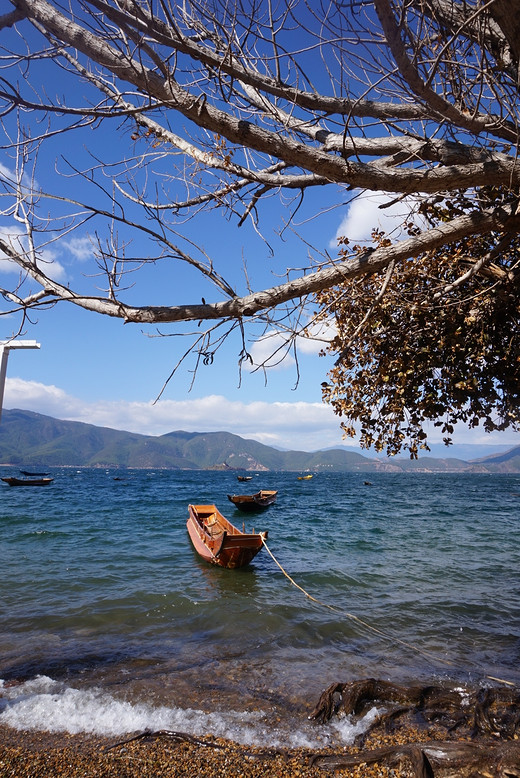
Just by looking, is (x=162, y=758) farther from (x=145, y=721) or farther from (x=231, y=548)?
(x=231, y=548)

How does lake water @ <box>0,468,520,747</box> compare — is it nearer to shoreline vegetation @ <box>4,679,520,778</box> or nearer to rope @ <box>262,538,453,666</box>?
rope @ <box>262,538,453,666</box>

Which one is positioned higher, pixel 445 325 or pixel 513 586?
pixel 445 325

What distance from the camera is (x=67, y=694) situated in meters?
5.82

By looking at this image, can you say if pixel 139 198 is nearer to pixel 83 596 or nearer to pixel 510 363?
pixel 510 363

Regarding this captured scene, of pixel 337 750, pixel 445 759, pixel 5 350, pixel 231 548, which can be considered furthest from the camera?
pixel 231 548

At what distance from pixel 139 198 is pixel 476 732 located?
6.34 meters

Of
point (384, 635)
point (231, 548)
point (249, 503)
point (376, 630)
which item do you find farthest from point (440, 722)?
point (249, 503)

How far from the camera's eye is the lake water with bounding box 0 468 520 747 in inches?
216

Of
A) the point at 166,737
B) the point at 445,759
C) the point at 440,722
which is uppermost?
the point at 445,759

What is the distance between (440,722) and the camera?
16.7ft

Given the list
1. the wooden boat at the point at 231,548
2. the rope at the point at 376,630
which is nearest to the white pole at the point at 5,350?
the rope at the point at 376,630

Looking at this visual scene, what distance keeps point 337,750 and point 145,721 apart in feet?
6.88

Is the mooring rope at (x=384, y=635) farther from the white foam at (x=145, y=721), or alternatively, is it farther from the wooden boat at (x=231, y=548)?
the wooden boat at (x=231, y=548)

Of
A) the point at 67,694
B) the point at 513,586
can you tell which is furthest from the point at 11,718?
the point at 513,586
